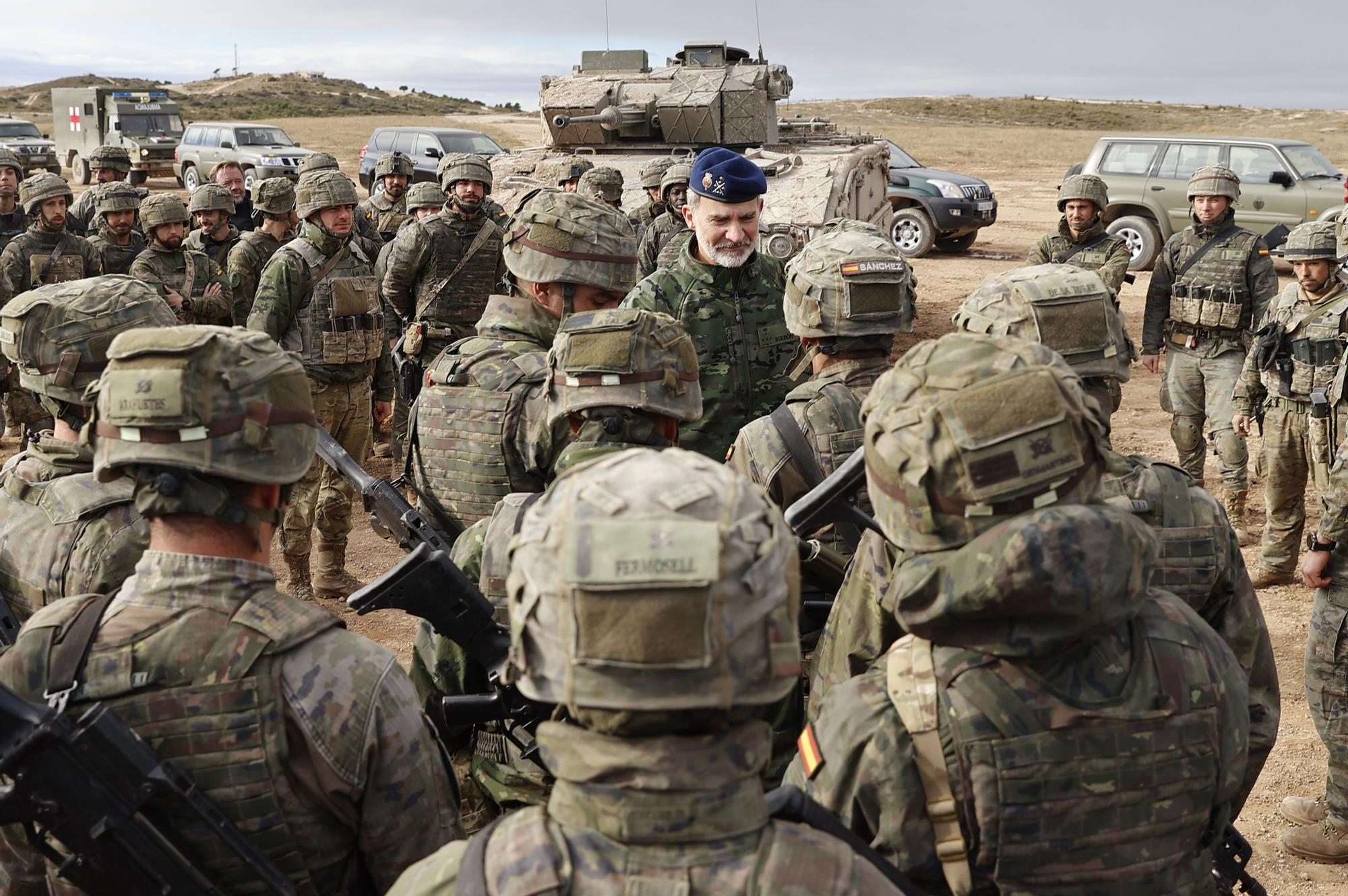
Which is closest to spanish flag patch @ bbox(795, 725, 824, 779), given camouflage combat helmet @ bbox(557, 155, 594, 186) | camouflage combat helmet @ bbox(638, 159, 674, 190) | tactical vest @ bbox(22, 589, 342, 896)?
tactical vest @ bbox(22, 589, 342, 896)

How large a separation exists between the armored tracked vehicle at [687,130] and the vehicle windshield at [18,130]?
23.3 metres

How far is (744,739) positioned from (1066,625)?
65 cm

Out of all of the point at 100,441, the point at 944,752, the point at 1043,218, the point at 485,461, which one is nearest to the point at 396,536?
the point at 485,461

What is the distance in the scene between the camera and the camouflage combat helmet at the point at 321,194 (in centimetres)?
725

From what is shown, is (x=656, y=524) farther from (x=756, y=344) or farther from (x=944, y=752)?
(x=756, y=344)

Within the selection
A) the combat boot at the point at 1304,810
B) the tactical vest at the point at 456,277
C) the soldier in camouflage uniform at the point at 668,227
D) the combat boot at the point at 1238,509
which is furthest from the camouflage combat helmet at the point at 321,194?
the combat boot at the point at 1238,509

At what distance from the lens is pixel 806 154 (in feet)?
42.2

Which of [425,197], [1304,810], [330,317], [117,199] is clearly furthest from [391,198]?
[1304,810]

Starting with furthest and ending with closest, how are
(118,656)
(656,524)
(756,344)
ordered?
(756,344) < (118,656) < (656,524)

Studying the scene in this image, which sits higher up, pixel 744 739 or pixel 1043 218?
pixel 1043 218

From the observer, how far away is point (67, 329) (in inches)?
127

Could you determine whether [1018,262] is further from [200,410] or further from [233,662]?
[233,662]

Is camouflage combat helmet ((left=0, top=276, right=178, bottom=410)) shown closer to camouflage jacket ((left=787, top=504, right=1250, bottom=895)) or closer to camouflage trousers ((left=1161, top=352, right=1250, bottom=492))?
camouflage jacket ((left=787, top=504, right=1250, bottom=895))

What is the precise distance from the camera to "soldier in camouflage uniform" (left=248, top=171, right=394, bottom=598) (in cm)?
712
